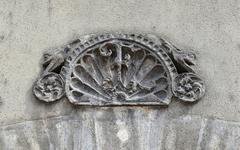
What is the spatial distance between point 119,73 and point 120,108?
0.94 ft

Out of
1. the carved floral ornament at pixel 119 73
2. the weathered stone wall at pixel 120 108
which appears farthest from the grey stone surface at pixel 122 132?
the carved floral ornament at pixel 119 73

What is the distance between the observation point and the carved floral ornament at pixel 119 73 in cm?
496

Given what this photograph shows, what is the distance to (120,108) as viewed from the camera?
4941 millimetres

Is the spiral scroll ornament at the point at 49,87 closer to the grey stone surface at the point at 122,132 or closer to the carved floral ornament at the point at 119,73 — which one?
the carved floral ornament at the point at 119,73

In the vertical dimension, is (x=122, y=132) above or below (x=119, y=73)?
below

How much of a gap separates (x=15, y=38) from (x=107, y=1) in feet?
2.70

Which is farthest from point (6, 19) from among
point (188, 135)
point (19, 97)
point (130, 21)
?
point (188, 135)

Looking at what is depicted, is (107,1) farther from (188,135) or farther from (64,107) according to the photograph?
(188,135)

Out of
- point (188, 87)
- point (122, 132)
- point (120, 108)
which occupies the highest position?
point (188, 87)

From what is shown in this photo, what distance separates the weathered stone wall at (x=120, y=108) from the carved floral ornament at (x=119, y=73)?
74 millimetres

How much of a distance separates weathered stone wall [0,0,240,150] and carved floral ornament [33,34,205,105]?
74 millimetres

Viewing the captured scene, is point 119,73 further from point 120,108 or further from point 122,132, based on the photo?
point 122,132

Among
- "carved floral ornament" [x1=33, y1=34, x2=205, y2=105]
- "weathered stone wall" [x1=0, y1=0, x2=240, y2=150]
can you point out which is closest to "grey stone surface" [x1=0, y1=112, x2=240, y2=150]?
"weathered stone wall" [x1=0, y1=0, x2=240, y2=150]

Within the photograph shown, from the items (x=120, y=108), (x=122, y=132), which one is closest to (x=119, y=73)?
(x=120, y=108)
